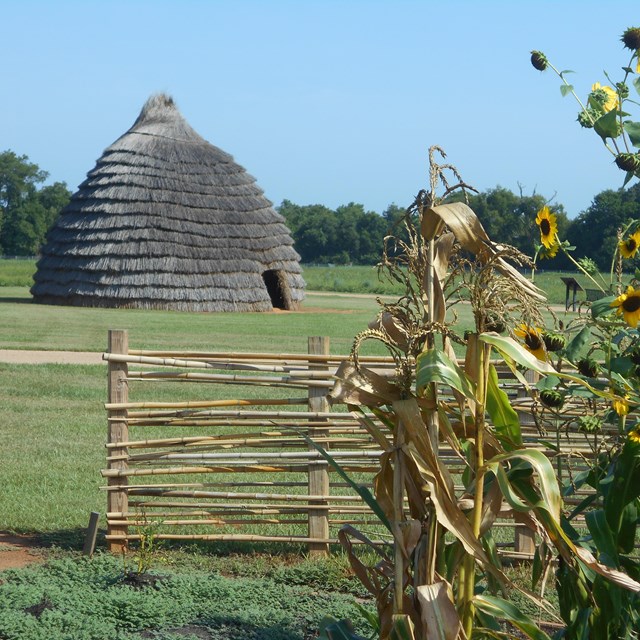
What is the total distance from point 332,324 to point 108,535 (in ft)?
51.7

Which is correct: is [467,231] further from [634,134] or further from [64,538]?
[64,538]

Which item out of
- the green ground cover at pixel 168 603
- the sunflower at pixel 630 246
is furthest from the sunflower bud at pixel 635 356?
the green ground cover at pixel 168 603

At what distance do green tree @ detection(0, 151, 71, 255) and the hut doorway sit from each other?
166 feet

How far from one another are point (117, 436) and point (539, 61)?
284cm

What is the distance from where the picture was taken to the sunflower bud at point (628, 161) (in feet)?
9.89

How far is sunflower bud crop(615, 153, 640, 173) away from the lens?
9.89 feet

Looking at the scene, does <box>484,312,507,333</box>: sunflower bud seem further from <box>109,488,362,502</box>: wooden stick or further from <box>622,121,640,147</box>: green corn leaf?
<box>109,488,362,502</box>: wooden stick

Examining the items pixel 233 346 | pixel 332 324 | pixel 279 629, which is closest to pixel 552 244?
pixel 279 629

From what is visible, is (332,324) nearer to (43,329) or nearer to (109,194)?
(43,329)

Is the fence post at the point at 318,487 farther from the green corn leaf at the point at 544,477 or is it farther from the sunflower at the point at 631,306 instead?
the green corn leaf at the point at 544,477

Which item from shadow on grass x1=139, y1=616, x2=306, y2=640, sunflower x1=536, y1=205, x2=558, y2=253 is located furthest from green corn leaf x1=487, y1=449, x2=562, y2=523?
shadow on grass x1=139, y1=616, x2=306, y2=640

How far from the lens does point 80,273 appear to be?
2603 cm

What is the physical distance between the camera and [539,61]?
137 inches

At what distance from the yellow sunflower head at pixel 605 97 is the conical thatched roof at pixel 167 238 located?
74.3ft
